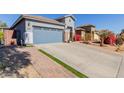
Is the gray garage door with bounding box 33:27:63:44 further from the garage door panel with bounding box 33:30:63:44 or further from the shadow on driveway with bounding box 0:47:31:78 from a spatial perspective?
the shadow on driveway with bounding box 0:47:31:78

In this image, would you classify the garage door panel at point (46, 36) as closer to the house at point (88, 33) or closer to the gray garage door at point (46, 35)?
the gray garage door at point (46, 35)

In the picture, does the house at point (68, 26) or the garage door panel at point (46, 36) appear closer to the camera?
the garage door panel at point (46, 36)

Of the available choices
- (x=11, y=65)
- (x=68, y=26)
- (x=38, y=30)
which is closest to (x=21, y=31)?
(x=38, y=30)

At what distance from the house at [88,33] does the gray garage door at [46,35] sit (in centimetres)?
770

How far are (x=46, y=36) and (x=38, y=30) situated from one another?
136cm

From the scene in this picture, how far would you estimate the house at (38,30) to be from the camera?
15.9m

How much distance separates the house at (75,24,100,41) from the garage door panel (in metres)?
7.67

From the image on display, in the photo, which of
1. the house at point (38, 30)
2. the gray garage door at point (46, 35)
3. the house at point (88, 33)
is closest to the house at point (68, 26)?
the house at point (38, 30)

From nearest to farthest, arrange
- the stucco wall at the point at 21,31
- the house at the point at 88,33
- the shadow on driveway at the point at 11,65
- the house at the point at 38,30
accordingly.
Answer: the shadow on driveway at the point at 11,65 → the house at the point at 38,30 → the stucco wall at the point at 21,31 → the house at the point at 88,33

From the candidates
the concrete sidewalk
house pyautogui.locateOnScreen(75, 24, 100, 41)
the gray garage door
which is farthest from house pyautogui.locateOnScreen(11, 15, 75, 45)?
the concrete sidewalk

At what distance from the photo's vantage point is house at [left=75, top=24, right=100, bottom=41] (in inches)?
1091
